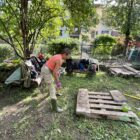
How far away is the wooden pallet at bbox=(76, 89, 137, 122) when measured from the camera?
11.7ft

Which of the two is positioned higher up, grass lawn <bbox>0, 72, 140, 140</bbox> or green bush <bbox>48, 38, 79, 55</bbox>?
green bush <bbox>48, 38, 79, 55</bbox>

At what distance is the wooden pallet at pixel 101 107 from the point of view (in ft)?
11.7

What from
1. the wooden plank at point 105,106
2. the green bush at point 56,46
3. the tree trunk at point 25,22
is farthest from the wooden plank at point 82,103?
the green bush at point 56,46

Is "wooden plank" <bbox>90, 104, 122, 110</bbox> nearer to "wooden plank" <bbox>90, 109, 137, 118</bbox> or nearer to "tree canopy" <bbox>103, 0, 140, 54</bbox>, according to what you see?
"wooden plank" <bbox>90, 109, 137, 118</bbox>

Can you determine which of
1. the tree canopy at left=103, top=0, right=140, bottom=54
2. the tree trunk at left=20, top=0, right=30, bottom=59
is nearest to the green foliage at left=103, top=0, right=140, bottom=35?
the tree canopy at left=103, top=0, right=140, bottom=54

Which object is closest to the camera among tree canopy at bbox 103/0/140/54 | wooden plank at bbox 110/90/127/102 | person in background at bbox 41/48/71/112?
person in background at bbox 41/48/71/112

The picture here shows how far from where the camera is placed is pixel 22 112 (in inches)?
153

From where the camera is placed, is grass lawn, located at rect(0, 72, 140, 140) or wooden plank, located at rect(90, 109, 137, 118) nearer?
grass lawn, located at rect(0, 72, 140, 140)

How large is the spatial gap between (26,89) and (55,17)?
3371 mm

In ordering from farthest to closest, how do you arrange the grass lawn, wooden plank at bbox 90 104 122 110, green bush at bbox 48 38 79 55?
green bush at bbox 48 38 79 55, wooden plank at bbox 90 104 122 110, the grass lawn

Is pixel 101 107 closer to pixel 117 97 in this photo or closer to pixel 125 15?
pixel 117 97

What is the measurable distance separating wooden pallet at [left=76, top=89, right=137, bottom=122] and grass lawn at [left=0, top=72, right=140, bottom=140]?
0.12 meters

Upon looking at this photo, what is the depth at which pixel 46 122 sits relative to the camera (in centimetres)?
348

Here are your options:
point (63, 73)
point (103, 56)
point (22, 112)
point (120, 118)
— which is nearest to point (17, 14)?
point (63, 73)
